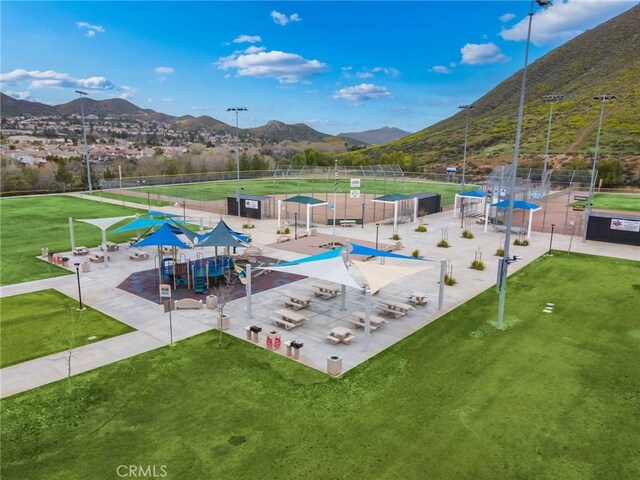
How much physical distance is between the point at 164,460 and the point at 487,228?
113 ft

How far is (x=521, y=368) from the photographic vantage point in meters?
13.7

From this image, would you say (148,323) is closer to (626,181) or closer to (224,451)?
(224,451)

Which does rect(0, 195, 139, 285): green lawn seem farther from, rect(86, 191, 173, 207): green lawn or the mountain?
the mountain

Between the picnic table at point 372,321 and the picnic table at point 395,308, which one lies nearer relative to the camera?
the picnic table at point 372,321

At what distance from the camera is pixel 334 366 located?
1299cm

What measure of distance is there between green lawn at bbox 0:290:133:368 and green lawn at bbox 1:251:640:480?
109 inches

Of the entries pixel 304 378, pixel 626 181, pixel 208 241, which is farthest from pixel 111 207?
pixel 626 181

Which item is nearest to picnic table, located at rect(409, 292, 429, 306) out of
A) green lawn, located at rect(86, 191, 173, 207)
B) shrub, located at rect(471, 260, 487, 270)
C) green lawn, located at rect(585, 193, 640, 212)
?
→ shrub, located at rect(471, 260, 487, 270)

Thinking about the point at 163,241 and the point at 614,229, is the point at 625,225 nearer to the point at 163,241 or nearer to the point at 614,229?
the point at 614,229

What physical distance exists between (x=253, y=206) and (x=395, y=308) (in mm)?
25916

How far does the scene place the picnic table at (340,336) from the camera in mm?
15055

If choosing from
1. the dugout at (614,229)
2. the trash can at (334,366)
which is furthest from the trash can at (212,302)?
the dugout at (614,229)

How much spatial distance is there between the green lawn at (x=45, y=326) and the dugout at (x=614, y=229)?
105ft

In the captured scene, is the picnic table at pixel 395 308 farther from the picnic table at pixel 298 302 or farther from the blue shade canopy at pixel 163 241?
the blue shade canopy at pixel 163 241
